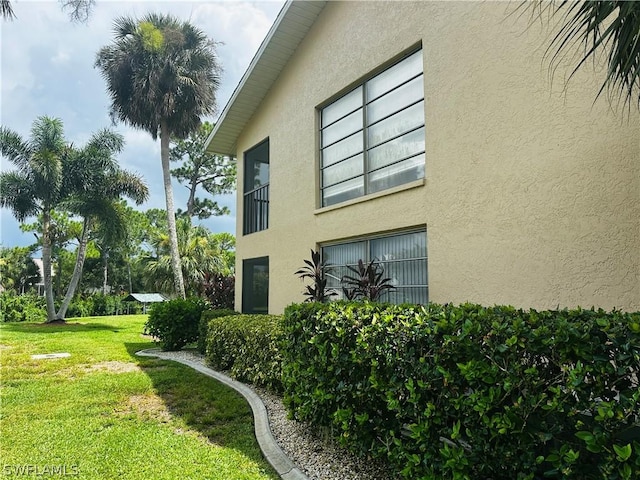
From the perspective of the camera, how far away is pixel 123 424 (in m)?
5.39

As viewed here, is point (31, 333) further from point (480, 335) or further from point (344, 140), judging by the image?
point (480, 335)

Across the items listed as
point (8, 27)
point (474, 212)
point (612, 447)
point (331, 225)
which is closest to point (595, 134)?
point (474, 212)

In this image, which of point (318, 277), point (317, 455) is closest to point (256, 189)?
point (318, 277)

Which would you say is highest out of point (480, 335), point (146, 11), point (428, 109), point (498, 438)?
point (146, 11)

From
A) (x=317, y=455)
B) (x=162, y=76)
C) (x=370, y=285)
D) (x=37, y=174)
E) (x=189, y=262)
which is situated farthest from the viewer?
(x=189, y=262)

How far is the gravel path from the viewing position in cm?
392

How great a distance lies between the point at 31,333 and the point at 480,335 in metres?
19.8

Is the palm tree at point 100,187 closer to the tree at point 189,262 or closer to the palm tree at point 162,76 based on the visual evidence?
the palm tree at point 162,76

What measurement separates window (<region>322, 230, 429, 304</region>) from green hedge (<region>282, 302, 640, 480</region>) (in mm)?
2461

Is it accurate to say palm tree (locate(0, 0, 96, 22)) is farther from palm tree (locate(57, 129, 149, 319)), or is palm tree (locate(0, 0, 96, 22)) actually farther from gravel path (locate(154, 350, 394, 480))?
palm tree (locate(57, 129, 149, 319))

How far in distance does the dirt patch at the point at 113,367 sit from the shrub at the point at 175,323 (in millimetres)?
1962

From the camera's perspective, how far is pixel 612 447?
2.28 metres

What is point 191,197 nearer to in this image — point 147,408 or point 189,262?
point 189,262

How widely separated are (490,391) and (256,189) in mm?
10025
